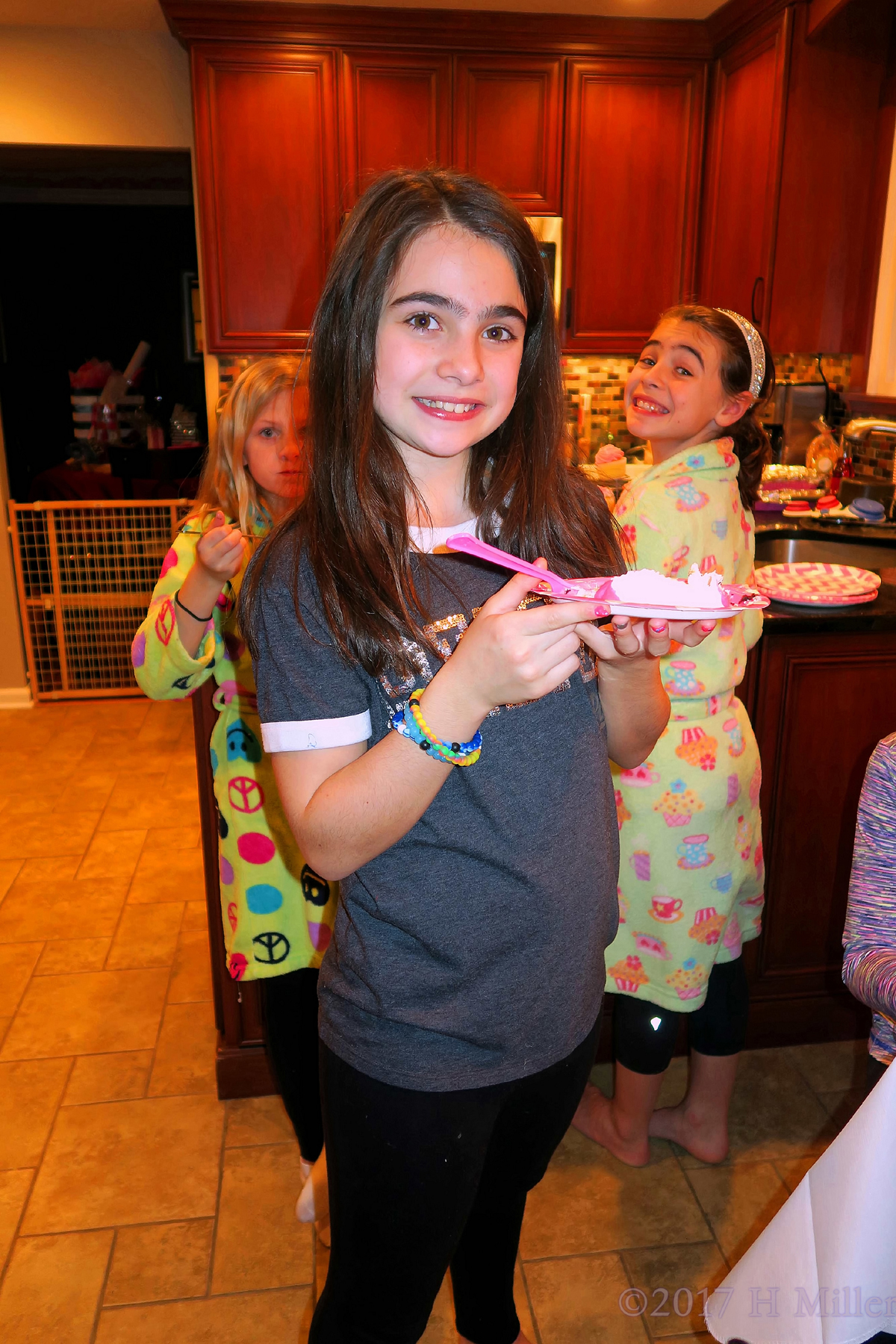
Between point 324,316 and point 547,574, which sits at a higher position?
point 324,316

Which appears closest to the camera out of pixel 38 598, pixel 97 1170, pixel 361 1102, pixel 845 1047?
pixel 361 1102

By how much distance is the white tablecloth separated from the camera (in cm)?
83

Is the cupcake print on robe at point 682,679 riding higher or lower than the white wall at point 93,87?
lower

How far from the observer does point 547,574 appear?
810 millimetres

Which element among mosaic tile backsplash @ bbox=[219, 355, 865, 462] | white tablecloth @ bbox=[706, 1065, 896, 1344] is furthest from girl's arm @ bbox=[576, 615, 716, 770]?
mosaic tile backsplash @ bbox=[219, 355, 865, 462]

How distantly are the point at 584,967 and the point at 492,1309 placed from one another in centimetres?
53

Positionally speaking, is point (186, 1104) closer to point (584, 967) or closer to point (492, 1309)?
point (492, 1309)

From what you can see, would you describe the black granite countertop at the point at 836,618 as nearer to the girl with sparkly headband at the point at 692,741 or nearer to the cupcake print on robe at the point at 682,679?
the girl with sparkly headband at the point at 692,741

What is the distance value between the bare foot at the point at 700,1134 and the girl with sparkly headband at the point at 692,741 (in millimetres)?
120

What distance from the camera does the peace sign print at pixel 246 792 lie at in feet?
5.10

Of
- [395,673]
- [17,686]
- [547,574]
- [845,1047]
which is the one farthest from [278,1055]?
[17,686]

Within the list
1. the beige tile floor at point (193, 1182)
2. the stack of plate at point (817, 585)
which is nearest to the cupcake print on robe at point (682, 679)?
the stack of plate at point (817, 585)

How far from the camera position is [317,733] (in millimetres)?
847

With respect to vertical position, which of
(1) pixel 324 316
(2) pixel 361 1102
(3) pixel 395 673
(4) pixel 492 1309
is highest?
(1) pixel 324 316
